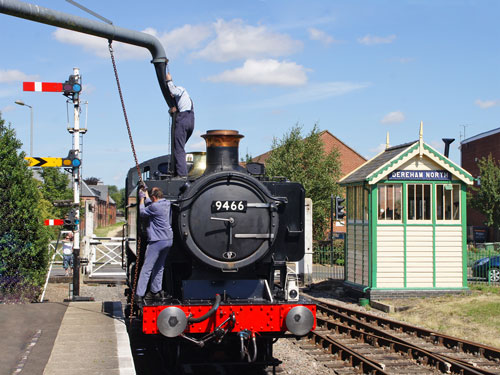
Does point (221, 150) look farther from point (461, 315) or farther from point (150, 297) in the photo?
point (461, 315)

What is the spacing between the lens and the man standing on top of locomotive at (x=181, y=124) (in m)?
8.41


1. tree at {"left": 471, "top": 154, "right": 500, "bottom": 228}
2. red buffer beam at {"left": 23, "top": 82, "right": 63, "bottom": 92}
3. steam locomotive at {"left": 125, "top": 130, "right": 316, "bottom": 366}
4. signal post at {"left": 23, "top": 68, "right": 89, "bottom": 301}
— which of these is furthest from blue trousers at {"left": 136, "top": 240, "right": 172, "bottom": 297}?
tree at {"left": 471, "top": 154, "right": 500, "bottom": 228}

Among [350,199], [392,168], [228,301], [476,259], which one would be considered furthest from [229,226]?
[476,259]

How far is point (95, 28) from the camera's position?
28.7 ft

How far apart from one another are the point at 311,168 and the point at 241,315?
2814 cm

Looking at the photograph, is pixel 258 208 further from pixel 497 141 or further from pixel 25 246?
pixel 497 141

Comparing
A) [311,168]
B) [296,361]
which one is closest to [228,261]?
[296,361]

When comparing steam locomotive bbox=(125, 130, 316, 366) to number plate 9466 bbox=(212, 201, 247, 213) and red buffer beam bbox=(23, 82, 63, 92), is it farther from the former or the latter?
red buffer beam bbox=(23, 82, 63, 92)

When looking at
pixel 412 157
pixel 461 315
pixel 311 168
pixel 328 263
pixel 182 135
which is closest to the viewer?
pixel 182 135

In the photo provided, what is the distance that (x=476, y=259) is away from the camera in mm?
20812

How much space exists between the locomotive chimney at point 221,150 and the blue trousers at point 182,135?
69 centimetres

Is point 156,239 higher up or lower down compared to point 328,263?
higher up

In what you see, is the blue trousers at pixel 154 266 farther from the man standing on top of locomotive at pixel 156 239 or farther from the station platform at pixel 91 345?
the station platform at pixel 91 345

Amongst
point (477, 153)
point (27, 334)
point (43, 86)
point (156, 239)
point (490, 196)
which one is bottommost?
point (27, 334)
